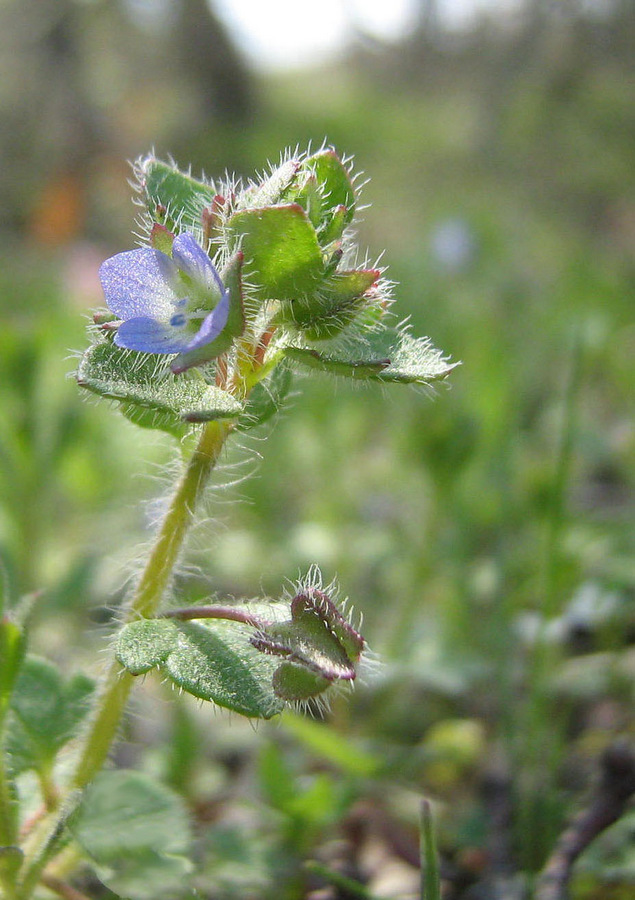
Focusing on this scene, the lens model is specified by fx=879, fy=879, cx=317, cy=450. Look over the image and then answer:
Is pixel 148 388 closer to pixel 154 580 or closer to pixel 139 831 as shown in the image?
pixel 154 580

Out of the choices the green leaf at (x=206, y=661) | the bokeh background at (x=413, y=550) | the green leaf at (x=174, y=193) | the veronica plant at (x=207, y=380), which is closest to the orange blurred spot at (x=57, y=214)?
the bokeh background at (x=413, y=550)

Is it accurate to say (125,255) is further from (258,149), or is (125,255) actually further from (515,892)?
(258,149)

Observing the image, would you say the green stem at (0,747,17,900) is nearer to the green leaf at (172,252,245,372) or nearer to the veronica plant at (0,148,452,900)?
the veronica plant at (0,148,452,900)

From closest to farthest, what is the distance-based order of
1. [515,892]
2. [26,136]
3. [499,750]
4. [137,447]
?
[515,892]
[499,750]
[137,447]
[26,136]

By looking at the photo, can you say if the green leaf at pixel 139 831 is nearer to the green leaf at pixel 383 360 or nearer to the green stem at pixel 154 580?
the green stem at pixel 154 580

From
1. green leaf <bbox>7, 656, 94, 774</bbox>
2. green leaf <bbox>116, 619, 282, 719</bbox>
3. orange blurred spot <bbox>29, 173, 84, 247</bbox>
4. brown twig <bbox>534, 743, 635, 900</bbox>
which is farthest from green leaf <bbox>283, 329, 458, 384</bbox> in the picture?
orange blurred spot <bbox>29, 173, 84, 247</bbox>

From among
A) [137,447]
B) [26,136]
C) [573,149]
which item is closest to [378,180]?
[573,149]

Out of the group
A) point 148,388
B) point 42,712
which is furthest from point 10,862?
point 148,388
